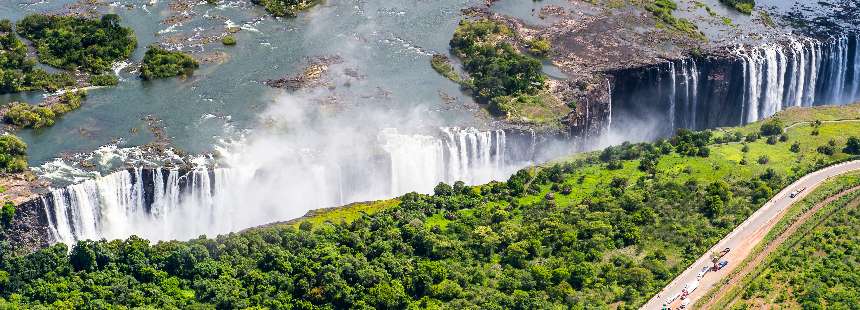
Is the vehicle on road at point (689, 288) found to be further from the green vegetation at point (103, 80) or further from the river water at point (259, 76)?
the green vegetation at point (103, 80)

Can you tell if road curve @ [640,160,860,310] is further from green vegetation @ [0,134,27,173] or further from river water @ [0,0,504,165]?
green vegetation @ [0,134,27,173]

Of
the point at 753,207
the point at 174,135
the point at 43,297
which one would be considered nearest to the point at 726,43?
the point at 753,207

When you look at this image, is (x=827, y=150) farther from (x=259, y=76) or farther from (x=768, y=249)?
(x=259, y=76)

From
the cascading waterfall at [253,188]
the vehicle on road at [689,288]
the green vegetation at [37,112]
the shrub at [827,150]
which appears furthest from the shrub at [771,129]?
the green vegetation at [37,112]

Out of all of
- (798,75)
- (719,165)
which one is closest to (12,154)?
(719,165)

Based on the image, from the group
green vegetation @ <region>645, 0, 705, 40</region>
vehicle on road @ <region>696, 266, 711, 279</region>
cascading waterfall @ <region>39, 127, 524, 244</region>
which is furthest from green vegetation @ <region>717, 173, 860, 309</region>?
green vegetation @ <region>645, 0, 705, 40</region>

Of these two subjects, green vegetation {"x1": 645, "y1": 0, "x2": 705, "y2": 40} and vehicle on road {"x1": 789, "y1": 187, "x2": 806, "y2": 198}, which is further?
green vegetation {"x1": 645, "y1": 0, "x2": 705, "y2": 40}
